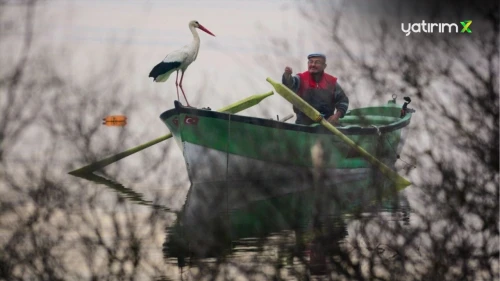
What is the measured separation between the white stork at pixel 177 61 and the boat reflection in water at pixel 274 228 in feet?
26.0

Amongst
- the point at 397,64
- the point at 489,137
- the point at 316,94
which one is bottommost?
the point at 489,137

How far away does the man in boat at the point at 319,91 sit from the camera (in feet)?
72.5

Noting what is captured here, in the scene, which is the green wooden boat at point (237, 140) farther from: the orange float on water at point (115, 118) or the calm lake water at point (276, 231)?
the orange float on water at point (115, 118)

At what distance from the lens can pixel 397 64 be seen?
391 inches

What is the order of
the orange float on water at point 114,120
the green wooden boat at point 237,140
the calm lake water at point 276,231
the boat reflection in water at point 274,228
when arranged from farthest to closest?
the green wooden boat at point 237,140
the orange float on water at point 114,120
the boat reflection in water at point 274,228
the calm lake water at point 276,231

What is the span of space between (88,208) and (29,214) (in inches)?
16.5

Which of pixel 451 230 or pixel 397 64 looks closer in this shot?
pixel 451 230

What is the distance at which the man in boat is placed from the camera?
Answer: 72.5 feet

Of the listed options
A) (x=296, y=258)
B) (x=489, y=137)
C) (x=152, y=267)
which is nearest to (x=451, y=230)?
(x=489, y=137)

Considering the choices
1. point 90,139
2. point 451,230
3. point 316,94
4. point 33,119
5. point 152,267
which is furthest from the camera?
point 316,94

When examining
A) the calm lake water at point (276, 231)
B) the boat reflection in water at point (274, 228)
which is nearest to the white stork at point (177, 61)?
the boat reflection in water at point (274, 228)

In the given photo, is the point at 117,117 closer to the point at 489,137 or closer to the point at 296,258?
the point at 296,258

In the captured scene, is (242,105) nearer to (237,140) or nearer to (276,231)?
(237,140)

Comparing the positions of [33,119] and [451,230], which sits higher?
[33,119]
